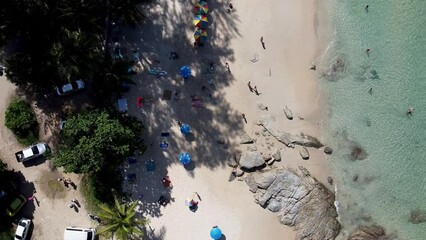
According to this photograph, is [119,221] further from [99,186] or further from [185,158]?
[185,158]

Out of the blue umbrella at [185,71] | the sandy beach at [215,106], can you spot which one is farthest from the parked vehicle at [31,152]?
the blue umbrella at [185,71]

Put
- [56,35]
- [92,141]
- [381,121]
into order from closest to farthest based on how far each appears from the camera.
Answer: [92,141], [56,35], [381,121]

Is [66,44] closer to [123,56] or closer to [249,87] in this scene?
[123,56]

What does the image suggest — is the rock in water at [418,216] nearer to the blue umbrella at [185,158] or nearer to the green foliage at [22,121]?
the blue umbrella at [185,158]

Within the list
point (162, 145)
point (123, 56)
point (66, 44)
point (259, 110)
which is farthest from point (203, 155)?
point (66, 44)

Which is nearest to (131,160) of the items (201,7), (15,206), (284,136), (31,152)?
(31,152)
